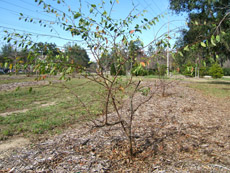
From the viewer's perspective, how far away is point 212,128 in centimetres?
409

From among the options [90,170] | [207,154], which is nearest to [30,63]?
[90,170]

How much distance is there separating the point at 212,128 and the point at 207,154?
1.46 meters

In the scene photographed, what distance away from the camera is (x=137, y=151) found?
9.43ft

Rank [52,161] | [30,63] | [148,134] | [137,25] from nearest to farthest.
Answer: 1. [30,63]
2. [137,25]
3. [52,161]
4. [148,134]

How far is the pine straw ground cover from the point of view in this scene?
7.95ft

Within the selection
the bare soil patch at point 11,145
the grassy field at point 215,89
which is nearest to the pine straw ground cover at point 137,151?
the bare soil patch at point 11,145

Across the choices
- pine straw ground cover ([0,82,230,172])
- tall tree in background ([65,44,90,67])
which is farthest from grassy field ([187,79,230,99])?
tall tree in background ([65,44,90,67])

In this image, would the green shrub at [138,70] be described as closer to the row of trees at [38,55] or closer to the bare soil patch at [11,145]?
the row of trees at [38,55]

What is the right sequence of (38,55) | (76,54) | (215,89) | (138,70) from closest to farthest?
(138,70) < (38,55) < (76,54) < (215,89)

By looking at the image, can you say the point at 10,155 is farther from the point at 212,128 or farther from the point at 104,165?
the point at 212,128

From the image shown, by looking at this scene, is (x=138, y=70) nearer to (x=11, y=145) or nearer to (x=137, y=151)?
(x=137, y=151)

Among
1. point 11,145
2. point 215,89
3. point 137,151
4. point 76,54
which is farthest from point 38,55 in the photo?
point 215,89

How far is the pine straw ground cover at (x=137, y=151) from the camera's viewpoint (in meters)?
2.42

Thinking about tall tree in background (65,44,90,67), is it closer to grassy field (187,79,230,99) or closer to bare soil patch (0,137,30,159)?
bare soil patch (0,137,30,159)
